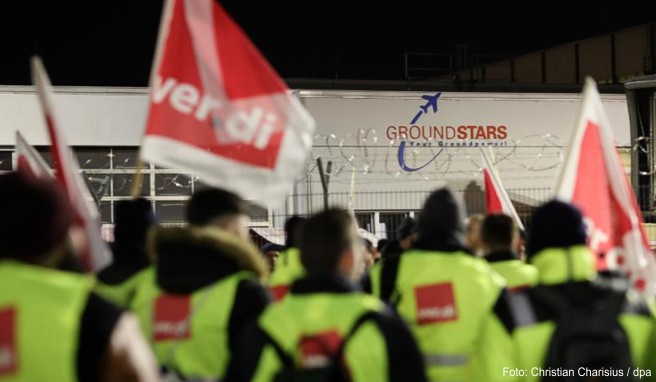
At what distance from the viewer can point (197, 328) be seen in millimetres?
4961

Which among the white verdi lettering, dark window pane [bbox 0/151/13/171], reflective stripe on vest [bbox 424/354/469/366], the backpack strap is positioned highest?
dark window pane [bbox 0/151/13/171]

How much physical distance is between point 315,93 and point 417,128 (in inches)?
93.8

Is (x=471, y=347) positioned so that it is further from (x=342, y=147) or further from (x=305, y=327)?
(x=342, y=147)

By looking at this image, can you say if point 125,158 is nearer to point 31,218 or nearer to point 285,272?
point 285,272

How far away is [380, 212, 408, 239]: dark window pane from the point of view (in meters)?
20.3

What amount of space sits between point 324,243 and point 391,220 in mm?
17107

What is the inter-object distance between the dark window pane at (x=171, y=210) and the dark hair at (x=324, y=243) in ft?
65.5

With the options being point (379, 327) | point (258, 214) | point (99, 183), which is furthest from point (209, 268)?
point (99, 183)

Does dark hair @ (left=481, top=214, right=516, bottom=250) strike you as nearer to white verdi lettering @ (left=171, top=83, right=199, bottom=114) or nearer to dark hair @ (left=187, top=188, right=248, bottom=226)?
white verdi lettering @ (left=171, top=83, right=199, bottom=114)

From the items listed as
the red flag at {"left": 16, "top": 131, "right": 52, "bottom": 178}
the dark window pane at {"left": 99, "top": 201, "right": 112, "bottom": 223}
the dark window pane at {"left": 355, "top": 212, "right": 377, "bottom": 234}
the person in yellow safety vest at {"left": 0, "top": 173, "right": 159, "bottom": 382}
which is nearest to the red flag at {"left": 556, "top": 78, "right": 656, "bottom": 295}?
the red flag at {"left": 16, "top": 131, "right": 52, "bottom": 178}

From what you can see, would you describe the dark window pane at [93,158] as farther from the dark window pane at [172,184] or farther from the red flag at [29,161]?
the red flag at [29,161]

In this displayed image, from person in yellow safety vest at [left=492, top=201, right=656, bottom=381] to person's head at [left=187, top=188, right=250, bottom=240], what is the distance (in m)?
1.25

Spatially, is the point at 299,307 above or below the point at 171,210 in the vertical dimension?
below

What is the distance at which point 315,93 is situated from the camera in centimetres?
2616
